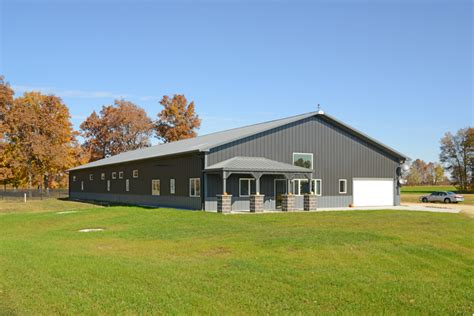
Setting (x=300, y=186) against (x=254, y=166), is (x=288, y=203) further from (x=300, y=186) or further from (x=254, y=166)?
(x=300, y=186)

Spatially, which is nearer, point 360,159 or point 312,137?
point 312,137

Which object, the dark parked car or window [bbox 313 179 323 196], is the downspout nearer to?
window [bbox 313 179 323 196]

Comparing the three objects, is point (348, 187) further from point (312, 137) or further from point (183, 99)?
point (183, 99)

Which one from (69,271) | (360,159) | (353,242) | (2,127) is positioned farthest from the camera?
(2,127)

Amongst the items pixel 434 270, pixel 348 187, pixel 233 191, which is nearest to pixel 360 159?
pixel 348 187

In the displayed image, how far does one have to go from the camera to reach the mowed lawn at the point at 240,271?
7.93 meters

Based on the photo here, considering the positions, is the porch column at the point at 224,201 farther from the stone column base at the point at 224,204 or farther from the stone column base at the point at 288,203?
the stone column base at the point at 288,203

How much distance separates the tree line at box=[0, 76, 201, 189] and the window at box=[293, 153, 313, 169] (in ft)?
126

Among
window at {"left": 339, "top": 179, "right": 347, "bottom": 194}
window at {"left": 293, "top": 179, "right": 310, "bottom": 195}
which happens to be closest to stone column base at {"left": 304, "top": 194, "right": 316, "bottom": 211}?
window at {"left": 293, "top": 179, "right": 310, "bottom": 195}

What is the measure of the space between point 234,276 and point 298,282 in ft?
4.41

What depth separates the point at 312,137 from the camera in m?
34.8

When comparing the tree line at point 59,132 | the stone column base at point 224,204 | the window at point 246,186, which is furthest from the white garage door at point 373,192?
the tree line at point 59,132

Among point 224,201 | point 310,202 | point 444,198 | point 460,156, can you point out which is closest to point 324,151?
point 310,202

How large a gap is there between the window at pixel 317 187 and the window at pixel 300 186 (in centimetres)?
69
